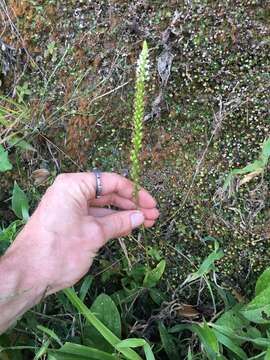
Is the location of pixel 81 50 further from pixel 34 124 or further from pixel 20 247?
pixel 20 247

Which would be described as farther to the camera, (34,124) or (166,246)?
(34,124)

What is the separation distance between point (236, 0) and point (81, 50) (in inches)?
25.0

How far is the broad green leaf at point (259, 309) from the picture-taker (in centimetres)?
199

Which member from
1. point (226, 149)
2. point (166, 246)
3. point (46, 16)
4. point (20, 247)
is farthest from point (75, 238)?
point (46, 16)

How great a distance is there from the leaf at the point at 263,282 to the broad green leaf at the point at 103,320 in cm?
50

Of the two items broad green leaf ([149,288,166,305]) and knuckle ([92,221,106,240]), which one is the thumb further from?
broad green leaf ([149,288,166,305])

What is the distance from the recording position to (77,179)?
6.55 feet

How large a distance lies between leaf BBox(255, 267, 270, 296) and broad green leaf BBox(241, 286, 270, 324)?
49 millimetres

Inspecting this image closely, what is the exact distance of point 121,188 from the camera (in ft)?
6.91

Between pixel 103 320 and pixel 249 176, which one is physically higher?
pixel 249 176

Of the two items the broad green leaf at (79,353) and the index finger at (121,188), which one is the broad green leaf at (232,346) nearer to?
the broad green leaf at (79,353)

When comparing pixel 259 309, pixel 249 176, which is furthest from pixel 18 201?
pixel 259 309

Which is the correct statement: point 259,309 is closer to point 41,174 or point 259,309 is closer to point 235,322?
point 235,322

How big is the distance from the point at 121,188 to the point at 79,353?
0.57 metres
